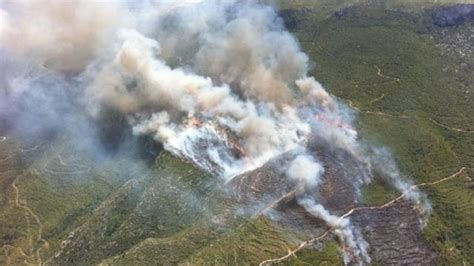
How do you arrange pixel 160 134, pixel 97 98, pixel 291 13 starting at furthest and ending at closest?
pixel 291 13, pixel 97 98, pixel 160 134

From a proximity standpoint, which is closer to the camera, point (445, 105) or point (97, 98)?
point (97, 98)

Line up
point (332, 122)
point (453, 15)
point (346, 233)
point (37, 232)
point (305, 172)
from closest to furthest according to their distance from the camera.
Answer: point (346, 233), point (37, 232), point (305, 172), point (332, 122), point (453, 15)

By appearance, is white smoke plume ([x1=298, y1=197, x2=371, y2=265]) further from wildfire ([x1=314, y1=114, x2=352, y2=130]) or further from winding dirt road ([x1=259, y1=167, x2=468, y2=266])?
wildfire ([x1=314, y1=114, x2=352, y2=130])

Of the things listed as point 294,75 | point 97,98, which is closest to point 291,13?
point 294,75

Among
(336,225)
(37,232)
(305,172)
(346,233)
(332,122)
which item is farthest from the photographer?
(332,122)

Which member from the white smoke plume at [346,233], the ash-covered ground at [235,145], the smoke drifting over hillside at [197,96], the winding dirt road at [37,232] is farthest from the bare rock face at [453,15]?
the winding dirt road at [37,232]

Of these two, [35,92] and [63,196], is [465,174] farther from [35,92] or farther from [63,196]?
[35,92]

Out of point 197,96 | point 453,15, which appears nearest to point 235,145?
point 197,96

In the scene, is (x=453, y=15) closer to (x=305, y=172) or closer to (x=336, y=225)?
(x=305, y=172)
